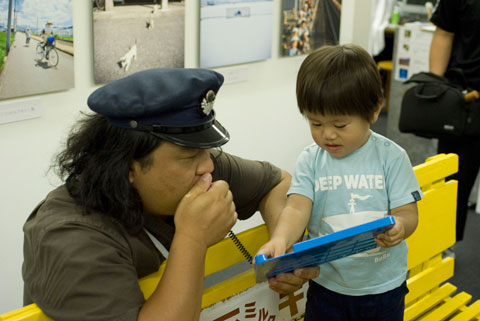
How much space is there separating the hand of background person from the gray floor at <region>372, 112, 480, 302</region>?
2467 millimetres

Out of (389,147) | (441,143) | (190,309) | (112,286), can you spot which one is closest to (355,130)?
(389,147)

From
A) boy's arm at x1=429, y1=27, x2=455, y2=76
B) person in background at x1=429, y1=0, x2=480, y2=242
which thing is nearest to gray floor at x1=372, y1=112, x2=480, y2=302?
Answer: person in background at x1=429, y1=0, x2=480, y2=242

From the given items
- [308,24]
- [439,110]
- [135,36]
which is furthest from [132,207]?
[308,24]

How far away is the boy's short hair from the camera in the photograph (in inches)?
66.7

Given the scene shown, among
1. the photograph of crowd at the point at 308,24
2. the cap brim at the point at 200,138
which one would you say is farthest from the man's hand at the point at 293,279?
the photograph of crowd at the point at 308,24

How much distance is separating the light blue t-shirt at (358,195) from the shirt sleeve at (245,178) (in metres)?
0.27

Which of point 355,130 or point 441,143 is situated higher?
point 355,130

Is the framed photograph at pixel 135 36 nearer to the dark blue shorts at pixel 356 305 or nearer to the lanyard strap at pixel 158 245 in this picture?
the lanyard strap at pixel 158 245

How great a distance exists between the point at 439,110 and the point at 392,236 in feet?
6.94

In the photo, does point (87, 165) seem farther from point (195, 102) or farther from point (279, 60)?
point (279, 60)

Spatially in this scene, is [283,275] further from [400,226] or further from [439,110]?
[439,110]

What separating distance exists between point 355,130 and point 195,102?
0.47 m

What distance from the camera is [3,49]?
2.87 metres

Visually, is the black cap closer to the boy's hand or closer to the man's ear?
the man's ear
